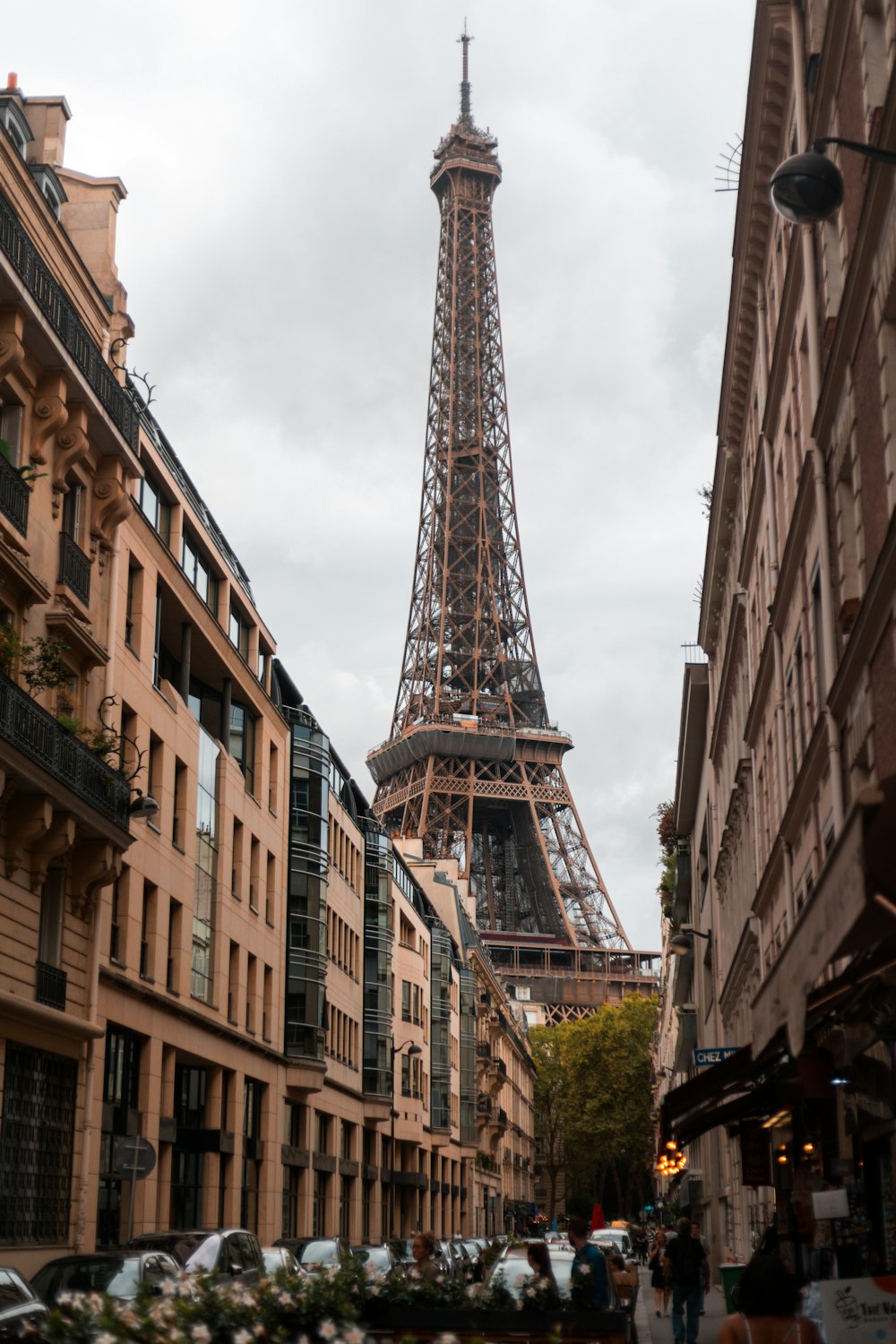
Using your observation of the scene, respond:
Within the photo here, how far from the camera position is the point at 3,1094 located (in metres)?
25.8

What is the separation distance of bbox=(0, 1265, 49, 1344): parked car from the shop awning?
8088mm

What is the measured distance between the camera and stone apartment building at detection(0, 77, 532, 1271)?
26.9 meters

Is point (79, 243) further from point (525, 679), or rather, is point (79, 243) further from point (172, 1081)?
point (525, 679)

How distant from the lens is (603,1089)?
5197 inches

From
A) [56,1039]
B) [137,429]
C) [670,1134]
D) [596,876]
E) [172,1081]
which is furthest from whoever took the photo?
[596,876]

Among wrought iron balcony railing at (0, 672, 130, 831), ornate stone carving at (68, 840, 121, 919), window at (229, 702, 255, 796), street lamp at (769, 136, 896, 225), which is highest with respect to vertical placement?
window at (229, 702, 255, 796)

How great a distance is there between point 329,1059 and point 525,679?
8933 centimetres

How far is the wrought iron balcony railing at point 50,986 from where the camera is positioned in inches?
1095

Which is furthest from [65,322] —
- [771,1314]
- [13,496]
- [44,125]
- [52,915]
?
[771,1314]

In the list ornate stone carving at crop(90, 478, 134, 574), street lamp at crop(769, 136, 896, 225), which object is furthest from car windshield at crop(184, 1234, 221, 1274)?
street lamp at crop(769, 136, 896, 225)

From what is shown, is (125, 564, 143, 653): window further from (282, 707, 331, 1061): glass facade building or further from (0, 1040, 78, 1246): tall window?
(282, 707, 331, 1061): glass facade building

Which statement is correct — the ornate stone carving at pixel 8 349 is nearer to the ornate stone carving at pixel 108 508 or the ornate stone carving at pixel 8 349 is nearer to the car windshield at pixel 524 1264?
the ornate stone carving at pixel 108 508

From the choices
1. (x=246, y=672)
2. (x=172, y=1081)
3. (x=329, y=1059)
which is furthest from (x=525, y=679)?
(x=172, y=1081)

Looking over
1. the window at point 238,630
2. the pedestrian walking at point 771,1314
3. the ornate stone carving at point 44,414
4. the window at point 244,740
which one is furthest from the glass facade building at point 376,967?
the pedestrian walking at point 771,1314
